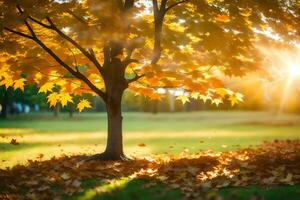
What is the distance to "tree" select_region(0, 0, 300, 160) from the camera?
1145 cm

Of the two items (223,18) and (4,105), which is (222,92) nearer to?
(223,18)

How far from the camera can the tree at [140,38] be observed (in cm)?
1145

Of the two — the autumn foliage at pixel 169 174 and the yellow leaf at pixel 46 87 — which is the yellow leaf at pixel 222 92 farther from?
the yellow leaf at pixel 46 87

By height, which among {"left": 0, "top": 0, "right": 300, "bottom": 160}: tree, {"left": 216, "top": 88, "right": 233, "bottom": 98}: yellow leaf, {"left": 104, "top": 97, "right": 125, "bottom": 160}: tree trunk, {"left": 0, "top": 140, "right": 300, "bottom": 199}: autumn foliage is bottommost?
{"left": 0, "top": 140, "right": 300, "bottom": 199}: autumn foliage

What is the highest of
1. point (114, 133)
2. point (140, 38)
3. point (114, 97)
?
point (140, 38)

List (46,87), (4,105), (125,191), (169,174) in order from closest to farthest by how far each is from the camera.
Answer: (125,191) < (169,174) < (46,87) < (4,105)

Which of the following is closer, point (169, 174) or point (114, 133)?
point (169, 174)

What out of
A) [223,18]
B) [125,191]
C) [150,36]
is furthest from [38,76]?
[125,191]

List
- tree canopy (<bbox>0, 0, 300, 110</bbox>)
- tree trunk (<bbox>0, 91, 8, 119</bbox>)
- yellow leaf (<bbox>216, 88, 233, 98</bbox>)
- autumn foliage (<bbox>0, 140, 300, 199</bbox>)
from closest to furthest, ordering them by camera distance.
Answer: autumn foliage (<bbox>0, 140, 300, 199</bbox>) < tree canopy (<bbox>0, 0, 300, 110</bbox>) < yellow leaf (<bbox>216, 88, 233, 98</bbox>) < tree trunk (<bbox>0, 91, 8, 119</bbox>)

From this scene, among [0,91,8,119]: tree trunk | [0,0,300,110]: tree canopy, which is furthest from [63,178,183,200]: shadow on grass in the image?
[0,91,8,119]: tree trunk

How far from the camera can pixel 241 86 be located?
58531 mm

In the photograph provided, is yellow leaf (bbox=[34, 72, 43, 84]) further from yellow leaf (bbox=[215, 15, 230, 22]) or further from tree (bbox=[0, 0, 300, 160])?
yellow leaf (bbox=[215, 15, 230, 22])

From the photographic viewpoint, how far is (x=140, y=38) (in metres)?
12.0

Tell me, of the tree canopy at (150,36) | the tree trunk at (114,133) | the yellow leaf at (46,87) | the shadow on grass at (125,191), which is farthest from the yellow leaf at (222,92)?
the shadow on grass at (125,191)
